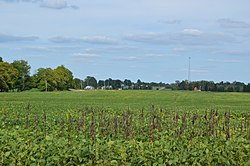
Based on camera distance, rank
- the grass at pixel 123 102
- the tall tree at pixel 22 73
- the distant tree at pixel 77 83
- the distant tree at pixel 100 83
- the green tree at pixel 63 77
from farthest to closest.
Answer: the distant tree at pixel 100 83, the distant tree at pixel 77 83, the green tree at pixel 63 77, the tall tree at pixel 22 73, the grass at pixel 123 102

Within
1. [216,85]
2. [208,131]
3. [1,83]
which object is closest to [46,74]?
[1,83]

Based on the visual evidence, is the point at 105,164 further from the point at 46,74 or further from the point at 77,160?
the point at 46,74

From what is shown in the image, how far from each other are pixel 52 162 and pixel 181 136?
11.0 ft

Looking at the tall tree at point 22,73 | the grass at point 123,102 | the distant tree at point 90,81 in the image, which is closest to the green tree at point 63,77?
the tall tree at point 22,73

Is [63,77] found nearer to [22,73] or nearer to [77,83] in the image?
[22,73]

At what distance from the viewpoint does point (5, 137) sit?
8680 mm

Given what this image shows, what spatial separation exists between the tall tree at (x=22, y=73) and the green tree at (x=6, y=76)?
10.5 metres

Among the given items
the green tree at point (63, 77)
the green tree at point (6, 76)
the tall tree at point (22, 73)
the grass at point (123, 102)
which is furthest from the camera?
the green tree at point (63, 77)

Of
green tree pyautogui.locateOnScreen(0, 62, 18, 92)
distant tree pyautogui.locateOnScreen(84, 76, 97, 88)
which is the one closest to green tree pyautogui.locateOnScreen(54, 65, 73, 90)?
green tree pyautogui.locateOnScreen(0, 62, 18, 92)

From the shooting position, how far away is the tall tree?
113 m

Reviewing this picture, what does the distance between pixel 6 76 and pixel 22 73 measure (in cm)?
1741

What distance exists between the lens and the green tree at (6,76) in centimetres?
9531

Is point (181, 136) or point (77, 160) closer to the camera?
point (77, 160)

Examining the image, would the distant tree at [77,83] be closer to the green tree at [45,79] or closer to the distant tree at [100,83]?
the distant tree at [100,83]
